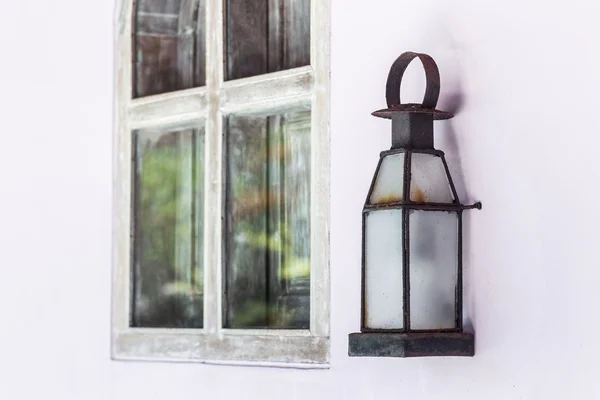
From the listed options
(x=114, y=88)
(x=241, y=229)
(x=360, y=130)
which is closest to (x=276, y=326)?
(x=241, y=229)

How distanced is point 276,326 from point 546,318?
0.88 metres

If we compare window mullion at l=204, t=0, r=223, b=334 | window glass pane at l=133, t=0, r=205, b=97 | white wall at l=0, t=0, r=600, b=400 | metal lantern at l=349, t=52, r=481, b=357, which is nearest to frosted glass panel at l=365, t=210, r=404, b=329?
metal lantern at l=349, t=52, r=481, b=357

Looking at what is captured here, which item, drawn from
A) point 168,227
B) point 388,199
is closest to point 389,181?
point 388,199

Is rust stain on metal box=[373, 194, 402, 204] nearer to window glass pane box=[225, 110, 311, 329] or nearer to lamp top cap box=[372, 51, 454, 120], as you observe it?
lamp top cap box=[372, 51, 454, 120]

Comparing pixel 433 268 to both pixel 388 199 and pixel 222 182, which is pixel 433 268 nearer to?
pixel 388 199

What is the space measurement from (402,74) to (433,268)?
367 millimetres

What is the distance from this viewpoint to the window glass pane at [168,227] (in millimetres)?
3371

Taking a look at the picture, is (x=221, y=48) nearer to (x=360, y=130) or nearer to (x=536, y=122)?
(x=360, y=130)

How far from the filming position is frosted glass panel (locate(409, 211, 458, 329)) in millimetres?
2465

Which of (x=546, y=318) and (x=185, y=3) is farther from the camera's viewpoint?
(x=185, y=3)

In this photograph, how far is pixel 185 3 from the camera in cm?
346

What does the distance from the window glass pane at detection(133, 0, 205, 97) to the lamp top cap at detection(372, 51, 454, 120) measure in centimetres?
98

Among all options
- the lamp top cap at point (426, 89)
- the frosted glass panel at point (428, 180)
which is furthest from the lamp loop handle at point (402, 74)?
the frosted glass panel at point (428, 180)

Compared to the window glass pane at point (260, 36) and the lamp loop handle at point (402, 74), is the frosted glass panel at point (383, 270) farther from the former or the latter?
the window glass pane at point (260, 36)
